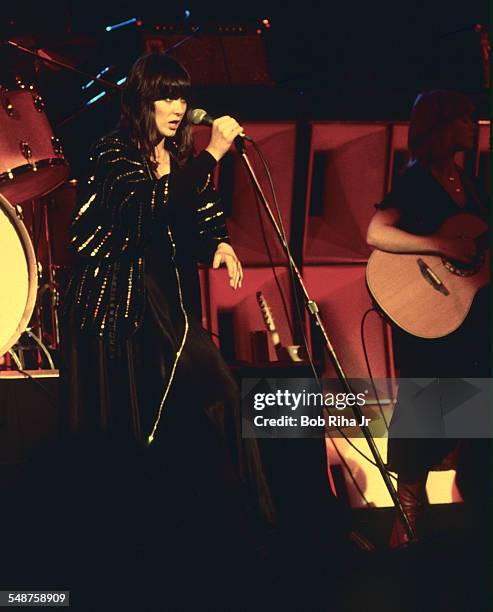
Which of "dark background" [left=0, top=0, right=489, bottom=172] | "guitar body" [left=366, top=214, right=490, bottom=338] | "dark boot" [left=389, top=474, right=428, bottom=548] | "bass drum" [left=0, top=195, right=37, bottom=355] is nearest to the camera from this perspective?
"bass drum" [left=0, top=195, right=37, bottom=355]

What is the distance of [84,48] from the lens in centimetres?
400

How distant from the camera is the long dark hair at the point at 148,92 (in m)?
2.74

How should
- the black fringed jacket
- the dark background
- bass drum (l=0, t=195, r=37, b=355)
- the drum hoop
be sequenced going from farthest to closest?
the dark background → the drum hoop → bass drum (l=0, t=195, r=37, b=355) → the black fringed jacket

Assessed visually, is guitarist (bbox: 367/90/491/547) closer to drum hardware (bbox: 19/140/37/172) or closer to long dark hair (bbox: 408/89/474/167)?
long dark hair (bbox: 408/89/474/167)

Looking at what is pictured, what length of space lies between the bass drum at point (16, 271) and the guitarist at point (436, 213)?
120 cm

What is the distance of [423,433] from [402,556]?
51cm

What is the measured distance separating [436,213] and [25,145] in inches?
58.6

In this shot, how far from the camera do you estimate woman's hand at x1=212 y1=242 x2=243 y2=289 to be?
2723 millimetres

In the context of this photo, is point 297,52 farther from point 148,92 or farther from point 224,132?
point 224,132

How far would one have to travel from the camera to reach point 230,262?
109 inches

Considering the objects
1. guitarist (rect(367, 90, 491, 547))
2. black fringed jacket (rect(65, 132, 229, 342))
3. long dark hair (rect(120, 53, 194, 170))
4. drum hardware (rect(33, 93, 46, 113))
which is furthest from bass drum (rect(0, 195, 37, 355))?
guitarist (rect(367, 90, 491, 547))

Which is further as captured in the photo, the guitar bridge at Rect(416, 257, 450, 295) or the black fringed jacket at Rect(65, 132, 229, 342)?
the guitar bridge at Rect(416, 257, 450, 295)

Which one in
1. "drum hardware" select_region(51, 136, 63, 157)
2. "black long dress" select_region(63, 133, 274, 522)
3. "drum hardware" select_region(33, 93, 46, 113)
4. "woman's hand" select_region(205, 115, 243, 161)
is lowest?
"black long dress" select_region(63, 133, 274, 522)

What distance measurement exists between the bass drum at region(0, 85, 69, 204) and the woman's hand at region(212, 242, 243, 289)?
98 cm
